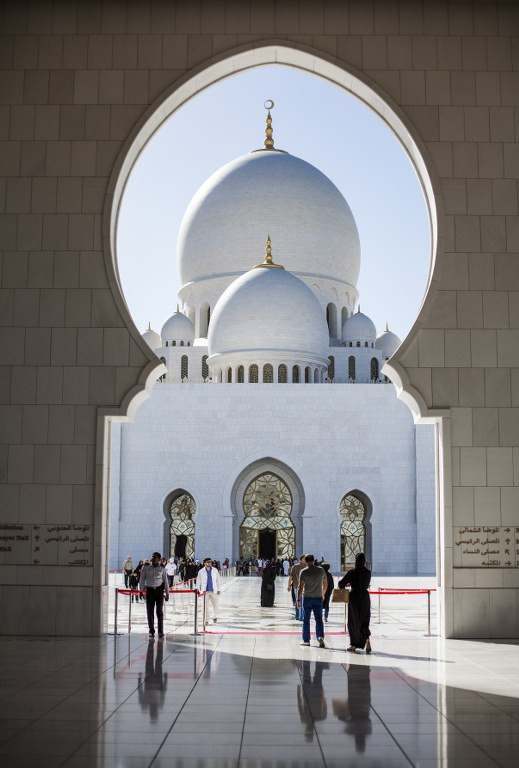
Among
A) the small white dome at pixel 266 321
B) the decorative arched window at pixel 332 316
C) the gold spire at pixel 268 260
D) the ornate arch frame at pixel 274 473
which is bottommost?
the ornate arch frame at pixel 274 473

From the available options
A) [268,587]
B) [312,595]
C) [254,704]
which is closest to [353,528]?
[268,587]

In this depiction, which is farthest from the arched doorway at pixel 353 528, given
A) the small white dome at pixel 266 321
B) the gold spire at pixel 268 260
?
the gold spire at pixel 268 260

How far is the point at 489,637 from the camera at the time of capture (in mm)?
9141

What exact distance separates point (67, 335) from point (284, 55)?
3859mm

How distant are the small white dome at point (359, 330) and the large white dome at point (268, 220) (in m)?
1.75

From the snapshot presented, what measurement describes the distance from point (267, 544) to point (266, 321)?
25.0 feet

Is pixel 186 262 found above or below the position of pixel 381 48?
above

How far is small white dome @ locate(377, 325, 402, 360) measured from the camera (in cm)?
3738

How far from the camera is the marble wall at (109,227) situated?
935 cm

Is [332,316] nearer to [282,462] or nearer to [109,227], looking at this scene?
[282,462]

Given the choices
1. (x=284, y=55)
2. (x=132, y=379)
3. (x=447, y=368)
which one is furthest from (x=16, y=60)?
(x=447, y=368)

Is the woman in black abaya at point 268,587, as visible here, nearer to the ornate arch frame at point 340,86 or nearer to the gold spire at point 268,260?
the ornate arch frame at point 340,86

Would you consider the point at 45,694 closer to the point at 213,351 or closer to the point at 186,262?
the point at 213,351

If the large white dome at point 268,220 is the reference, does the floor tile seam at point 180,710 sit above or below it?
below
